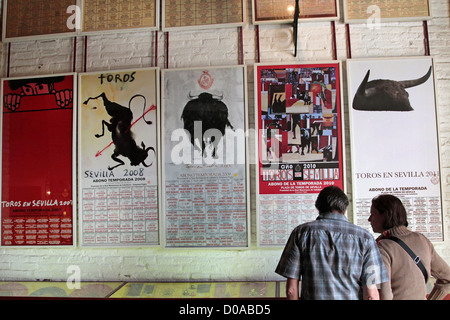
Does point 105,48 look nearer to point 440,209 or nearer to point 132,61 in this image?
point 132,61

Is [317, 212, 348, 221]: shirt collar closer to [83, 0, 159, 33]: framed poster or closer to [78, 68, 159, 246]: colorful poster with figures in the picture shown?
[78, 68, 159, 246]: colorful poster with figures

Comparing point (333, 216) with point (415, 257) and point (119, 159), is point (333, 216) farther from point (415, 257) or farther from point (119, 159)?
point (119, 159)

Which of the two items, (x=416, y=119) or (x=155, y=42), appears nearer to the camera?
(x=416, y=119)

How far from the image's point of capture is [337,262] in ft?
4.65

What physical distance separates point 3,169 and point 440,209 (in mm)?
3715

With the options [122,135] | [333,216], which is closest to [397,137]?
[333,216]

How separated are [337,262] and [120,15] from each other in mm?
2732

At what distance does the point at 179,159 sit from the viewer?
276cm

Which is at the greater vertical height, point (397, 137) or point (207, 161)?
point (397, 137)

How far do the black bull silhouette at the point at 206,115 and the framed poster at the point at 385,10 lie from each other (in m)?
1.30

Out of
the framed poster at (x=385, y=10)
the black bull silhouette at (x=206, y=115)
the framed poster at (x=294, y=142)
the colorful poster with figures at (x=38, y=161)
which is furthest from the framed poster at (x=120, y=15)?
the framed poster at (x=385, y=10)

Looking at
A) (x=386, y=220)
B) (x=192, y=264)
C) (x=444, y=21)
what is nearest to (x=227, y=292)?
(x=192, y=264)

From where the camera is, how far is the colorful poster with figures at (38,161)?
287cm

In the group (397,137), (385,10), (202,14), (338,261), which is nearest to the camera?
(338,261)
